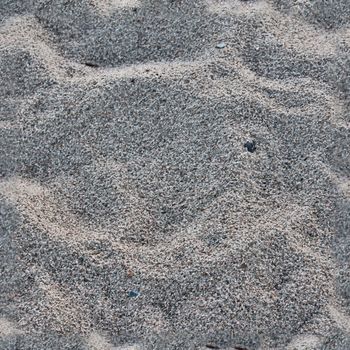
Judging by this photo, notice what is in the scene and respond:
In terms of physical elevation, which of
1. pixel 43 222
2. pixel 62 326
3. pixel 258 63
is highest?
pixel 258 63

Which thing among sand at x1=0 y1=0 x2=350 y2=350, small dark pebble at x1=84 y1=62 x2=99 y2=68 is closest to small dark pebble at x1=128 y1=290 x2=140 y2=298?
sand at x1=0 y1=0 x2=350 y2=350

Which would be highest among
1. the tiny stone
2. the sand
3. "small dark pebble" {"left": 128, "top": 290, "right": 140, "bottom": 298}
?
the tiny stone

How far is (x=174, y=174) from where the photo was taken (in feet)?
4.81

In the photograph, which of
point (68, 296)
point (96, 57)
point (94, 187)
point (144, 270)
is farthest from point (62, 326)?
point (96, 57)

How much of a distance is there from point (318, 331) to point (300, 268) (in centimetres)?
13

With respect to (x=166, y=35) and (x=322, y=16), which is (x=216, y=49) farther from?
(x=322, y=16)

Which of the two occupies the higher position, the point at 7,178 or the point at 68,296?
the point at 7,178

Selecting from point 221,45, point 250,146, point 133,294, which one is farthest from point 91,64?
point 133,294

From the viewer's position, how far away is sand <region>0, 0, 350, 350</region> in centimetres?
133

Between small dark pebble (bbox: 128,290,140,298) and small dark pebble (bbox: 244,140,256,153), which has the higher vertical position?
small dark pebble (bbox: 244,140,256,153)

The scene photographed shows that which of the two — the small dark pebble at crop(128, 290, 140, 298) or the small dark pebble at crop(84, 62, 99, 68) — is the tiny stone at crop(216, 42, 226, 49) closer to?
the small dark pebble at crop(84, 62, 99, 68)

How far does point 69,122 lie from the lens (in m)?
1.51

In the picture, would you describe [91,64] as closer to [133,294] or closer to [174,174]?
[174,174]

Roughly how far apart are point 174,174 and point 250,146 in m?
0.18
